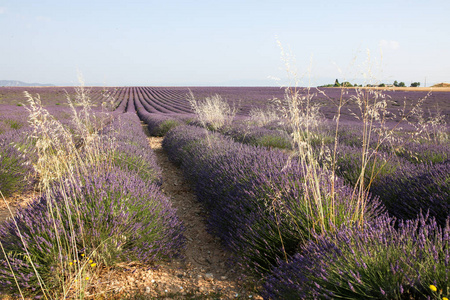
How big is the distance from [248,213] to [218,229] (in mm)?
556

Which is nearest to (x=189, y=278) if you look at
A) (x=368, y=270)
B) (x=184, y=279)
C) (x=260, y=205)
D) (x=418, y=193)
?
(x=184, y=279)

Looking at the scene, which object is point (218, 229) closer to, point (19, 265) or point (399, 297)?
point (19, 265)

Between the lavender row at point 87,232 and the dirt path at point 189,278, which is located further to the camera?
the dirt path at point 189,278

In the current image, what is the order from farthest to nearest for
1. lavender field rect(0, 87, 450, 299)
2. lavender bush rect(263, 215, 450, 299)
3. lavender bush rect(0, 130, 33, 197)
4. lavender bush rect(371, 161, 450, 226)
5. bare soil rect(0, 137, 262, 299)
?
lavender bush rect(0, 130, 33, 197), lavender bush rect(371, 161, 450, 226), bare soil rect(0, 137, 262, 299), lavender field rect(0, 87, 450, 299), lavender bush rect(263, 215, 450, 299)

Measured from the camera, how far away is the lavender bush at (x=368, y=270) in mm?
1307

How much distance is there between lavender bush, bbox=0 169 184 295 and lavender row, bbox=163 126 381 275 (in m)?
0.60

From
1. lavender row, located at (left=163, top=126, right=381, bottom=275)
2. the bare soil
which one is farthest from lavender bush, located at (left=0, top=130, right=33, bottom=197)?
lavender row, located at (left=163, top=126, right=381, bottom=275)

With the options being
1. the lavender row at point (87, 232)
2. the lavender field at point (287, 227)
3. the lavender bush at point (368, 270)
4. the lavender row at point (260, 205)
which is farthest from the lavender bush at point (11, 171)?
the lavender bush at point (368, 270)

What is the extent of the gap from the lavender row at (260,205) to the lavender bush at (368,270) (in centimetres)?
29

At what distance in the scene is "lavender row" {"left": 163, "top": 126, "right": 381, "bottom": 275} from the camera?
7.45 feet

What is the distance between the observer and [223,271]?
2.60 metres

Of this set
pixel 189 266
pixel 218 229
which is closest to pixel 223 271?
pixel 189 266

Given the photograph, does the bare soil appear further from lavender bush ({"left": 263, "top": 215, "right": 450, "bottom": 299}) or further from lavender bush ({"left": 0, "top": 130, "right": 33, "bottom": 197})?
lavender bush ({"left": 0, "top": 130, "right": 33, "bottom": 197})

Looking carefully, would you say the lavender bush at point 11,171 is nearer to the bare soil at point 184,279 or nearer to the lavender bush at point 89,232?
the lavender bush at point 89,232
